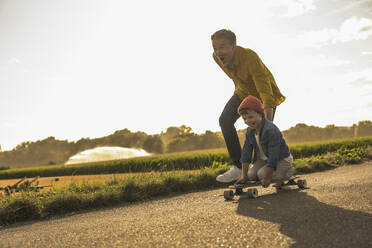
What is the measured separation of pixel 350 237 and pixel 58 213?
332 cm

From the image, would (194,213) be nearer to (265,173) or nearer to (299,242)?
(265,173)

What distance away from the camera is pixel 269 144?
3.15 meters

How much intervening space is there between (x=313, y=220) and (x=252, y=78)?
A: 2.25 metres

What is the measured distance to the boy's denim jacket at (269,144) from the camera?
3104 millimetres

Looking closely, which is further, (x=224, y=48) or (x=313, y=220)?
(x=224, y=48)

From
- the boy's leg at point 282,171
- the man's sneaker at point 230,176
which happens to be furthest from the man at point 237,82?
the boy's leg at point 282,171

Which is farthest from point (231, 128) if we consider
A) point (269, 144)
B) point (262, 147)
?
point (269, 144)

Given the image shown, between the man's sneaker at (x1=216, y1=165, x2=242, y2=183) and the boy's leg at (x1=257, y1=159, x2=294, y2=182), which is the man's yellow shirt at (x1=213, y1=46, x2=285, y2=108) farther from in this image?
the man's sneaker at (x1=216, y1=165, x2=242, y2=183)

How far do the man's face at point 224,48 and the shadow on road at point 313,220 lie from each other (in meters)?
1.90

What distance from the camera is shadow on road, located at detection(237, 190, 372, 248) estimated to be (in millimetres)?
1716

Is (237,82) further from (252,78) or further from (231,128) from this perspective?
(231,128)

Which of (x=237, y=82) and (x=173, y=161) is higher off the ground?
(x=237, y=82)

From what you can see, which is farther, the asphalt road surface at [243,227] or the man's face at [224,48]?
the man's face at [224,48]

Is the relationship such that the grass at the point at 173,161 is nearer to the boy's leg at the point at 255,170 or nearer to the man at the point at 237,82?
the man at the point at 237,82
